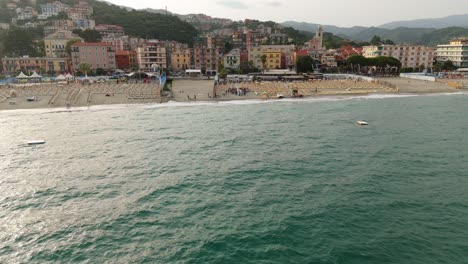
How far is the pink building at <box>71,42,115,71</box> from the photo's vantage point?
91.8 meters

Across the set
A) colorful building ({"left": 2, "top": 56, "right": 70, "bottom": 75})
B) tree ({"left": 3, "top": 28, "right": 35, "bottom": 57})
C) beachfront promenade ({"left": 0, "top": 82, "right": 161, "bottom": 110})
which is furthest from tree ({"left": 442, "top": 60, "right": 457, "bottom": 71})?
tree ({"left": 3, "top": 28, "right": 35, "bottom": 57})

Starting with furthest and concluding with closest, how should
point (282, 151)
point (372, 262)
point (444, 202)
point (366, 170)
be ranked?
point (282, 151), point (366, 170), point (444, 202), point (372, 262)

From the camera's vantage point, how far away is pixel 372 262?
1417 centimetres

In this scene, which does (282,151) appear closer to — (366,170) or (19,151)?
(366,170)

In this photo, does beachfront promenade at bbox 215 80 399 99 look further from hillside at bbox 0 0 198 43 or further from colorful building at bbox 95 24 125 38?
colorful building at bbox 95 24 125 38

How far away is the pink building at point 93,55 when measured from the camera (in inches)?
3612

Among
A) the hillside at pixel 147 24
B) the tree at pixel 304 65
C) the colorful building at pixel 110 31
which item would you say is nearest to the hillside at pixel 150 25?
the hillside at pixel 147 24

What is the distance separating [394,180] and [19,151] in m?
31.1

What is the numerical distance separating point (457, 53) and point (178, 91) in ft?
320

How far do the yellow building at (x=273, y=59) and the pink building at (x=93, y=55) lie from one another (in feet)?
148

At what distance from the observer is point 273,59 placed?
104 meters

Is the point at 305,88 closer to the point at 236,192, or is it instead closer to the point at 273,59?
the point at 273,59

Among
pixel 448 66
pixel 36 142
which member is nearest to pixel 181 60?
pixel 36 142

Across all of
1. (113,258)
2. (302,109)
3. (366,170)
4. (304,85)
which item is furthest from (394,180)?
(304,85)
